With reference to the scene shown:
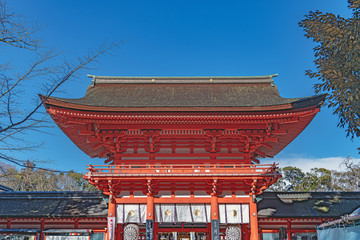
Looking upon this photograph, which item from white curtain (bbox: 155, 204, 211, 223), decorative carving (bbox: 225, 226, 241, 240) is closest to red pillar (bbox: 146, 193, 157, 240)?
white curtain (bbox: 155, 204, 211, 223)

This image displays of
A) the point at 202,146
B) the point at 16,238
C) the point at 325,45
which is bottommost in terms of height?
the point at 16,238

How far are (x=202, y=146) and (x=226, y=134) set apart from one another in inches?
53.2

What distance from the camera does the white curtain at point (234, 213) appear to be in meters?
14.0

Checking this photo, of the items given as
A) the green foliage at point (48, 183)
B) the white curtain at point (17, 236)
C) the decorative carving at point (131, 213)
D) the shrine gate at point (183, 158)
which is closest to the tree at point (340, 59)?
the shrine gate at point (183, 158)

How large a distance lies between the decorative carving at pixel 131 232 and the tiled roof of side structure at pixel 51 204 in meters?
2.17

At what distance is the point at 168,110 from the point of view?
44.2ft

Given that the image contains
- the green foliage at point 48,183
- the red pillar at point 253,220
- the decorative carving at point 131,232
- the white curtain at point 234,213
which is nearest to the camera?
the red pillar at point 253,220

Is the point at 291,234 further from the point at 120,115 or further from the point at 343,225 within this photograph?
the point at 120,115

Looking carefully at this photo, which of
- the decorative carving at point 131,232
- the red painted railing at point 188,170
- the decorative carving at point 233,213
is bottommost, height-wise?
the decorative carving at point 131,232

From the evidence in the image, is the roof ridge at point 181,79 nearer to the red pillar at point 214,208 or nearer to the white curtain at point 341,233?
the red pillar at point 214,208

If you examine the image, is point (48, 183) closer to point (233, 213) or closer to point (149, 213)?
point (149, 213)

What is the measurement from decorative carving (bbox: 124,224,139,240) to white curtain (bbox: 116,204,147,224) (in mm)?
400

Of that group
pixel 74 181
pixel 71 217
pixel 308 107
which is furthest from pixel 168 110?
pixel 74 181

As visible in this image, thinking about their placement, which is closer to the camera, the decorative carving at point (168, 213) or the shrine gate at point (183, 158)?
the shrine gate at point (183, 158)
